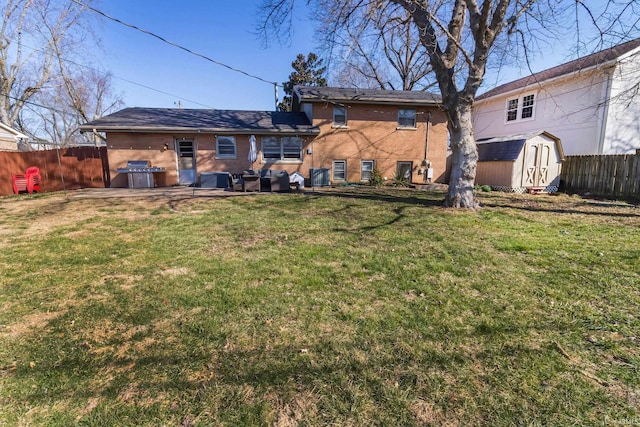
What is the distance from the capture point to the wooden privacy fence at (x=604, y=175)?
11367mm

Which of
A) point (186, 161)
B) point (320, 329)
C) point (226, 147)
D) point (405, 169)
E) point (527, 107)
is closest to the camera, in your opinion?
point (320, 329)

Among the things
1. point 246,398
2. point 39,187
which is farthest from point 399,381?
point 39,187

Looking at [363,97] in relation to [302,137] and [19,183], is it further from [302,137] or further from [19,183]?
[19,183]

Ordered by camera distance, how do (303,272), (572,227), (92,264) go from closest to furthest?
(303,272) → (92,264) → (572,227)

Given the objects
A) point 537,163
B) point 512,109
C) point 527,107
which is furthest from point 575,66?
point 537,163

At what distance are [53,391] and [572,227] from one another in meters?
8.75

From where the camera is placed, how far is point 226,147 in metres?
15.0

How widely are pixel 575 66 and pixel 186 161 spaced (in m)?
19.8

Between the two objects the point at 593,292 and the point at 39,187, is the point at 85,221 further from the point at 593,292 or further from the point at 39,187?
the point at 593,292

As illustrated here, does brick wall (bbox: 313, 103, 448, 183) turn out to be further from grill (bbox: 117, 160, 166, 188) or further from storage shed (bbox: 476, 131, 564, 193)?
grill (bbox: 117, 160, 166, 188)

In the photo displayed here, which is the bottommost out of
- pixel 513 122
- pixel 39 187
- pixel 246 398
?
pixel 246 398

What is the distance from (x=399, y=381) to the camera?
7.23 feet

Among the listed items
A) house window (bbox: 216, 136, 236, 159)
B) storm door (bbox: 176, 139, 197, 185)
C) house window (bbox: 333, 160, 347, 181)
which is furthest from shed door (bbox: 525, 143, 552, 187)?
storm door (bbox: 176, 139, 197, 185)

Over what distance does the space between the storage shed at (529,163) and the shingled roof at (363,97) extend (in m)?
4.19
